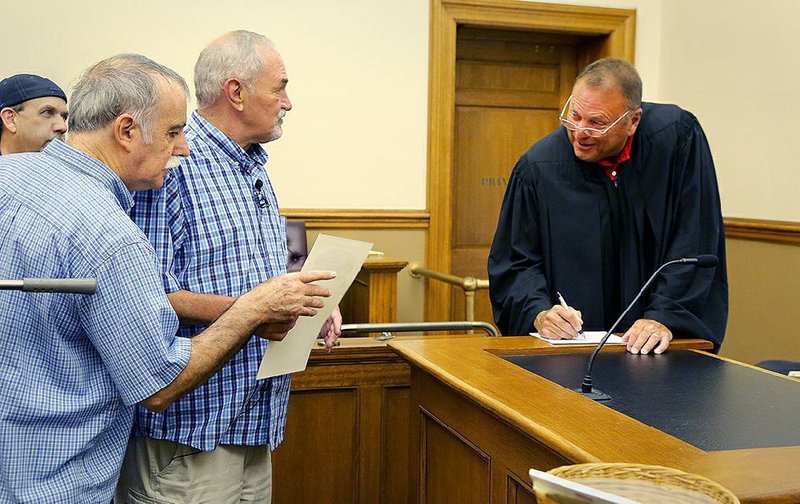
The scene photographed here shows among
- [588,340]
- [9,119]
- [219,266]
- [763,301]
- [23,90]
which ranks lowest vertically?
[763,301]

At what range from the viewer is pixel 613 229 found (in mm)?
3072

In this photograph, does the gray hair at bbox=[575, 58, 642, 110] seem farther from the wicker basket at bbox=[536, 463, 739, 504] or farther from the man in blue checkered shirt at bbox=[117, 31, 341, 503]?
the wicker basket at bbox=[536, 463, 739, 504]

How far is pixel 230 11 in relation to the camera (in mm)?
5453

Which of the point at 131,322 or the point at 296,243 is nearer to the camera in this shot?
the point at 131,322

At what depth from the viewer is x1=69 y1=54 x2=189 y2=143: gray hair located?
5.42 ft

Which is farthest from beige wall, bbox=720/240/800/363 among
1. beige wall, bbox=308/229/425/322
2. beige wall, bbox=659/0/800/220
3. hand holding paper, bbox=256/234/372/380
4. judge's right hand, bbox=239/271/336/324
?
judge's right hand, bbox=239/271/336/324

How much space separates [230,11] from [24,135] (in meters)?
2.34

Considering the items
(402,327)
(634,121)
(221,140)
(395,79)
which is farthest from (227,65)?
(395,79)

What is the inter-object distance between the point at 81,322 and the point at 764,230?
14.0 ft

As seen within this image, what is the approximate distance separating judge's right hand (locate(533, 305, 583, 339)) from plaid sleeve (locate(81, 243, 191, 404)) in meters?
1.36

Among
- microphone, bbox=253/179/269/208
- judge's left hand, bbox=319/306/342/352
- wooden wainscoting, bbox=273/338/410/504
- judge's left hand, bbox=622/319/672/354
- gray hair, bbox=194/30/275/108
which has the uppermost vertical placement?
gray hair, bbox=194/30/275/108

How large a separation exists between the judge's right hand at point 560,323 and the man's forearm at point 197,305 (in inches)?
41.7

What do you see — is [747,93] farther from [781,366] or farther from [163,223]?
[163,223]

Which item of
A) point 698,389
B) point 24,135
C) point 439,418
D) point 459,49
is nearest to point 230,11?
point 459,49
